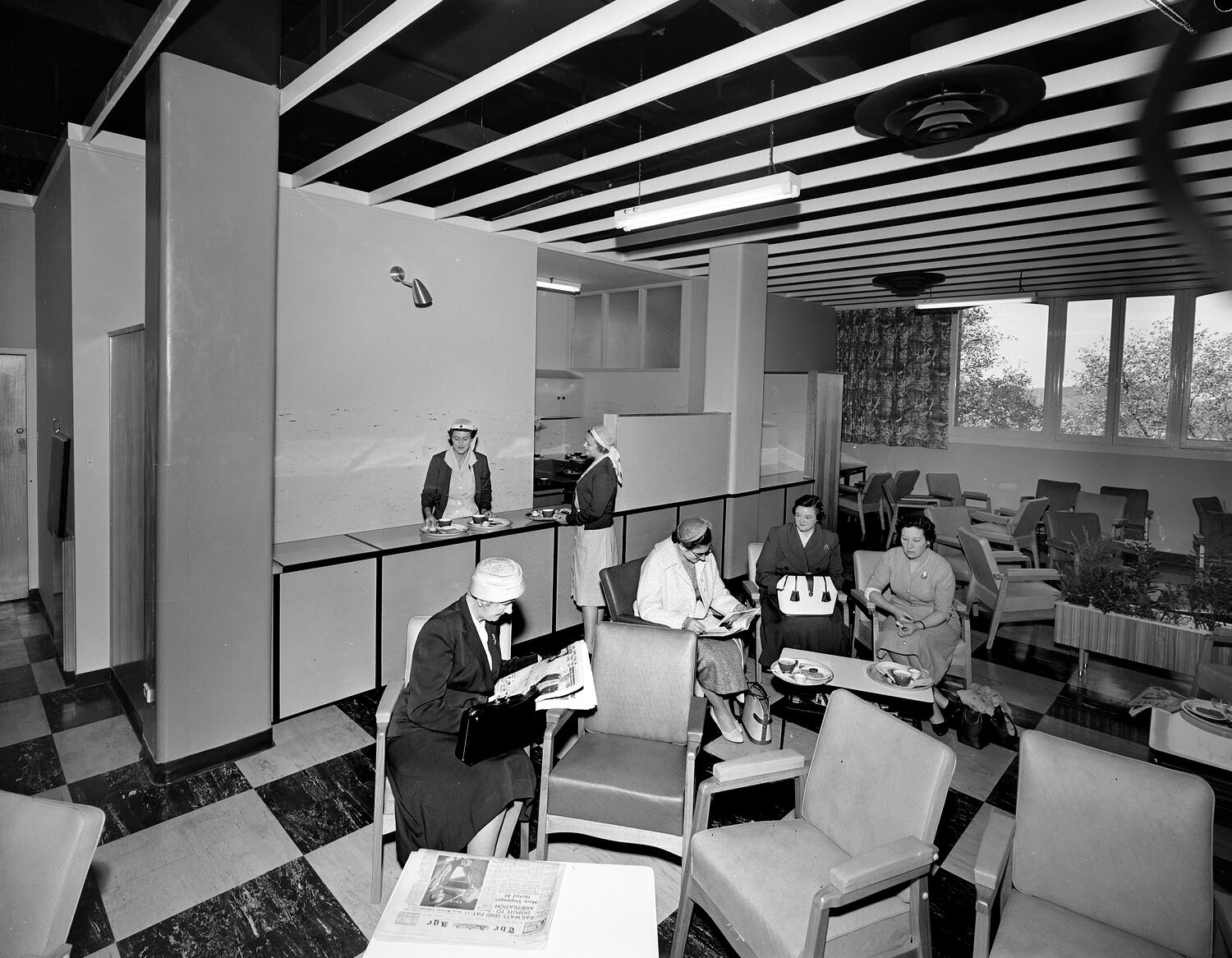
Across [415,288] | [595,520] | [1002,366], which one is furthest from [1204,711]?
[1002,366]

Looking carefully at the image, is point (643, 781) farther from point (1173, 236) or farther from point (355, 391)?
point (355, 391)

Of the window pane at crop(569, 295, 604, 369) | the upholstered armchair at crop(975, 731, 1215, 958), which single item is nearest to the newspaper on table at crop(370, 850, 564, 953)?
the upholstered armchair at crop(975, 731, 1215, 958)

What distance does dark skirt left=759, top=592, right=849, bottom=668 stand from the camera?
4.77 metres

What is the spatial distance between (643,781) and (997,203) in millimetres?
4712

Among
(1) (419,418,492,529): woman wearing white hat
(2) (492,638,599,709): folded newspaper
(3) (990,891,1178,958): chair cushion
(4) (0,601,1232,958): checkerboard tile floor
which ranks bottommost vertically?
(4) (0,601,1232,958): checkerboard tile floor

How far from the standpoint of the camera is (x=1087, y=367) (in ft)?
33.4

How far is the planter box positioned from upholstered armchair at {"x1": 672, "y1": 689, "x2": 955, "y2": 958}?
12.1 feet

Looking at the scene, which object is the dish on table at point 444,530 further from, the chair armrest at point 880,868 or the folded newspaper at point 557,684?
the chair armrest at point 880,868

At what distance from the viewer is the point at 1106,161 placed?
428 cm

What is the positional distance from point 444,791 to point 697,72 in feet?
10.5

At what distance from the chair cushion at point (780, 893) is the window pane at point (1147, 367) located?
A: 9.62 m

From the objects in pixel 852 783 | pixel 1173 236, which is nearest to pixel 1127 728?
pixel 852 783

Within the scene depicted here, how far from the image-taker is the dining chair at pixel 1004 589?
599cm

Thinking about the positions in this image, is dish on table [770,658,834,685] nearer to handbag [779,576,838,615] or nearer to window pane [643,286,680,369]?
handbag [779,576,838,615]
